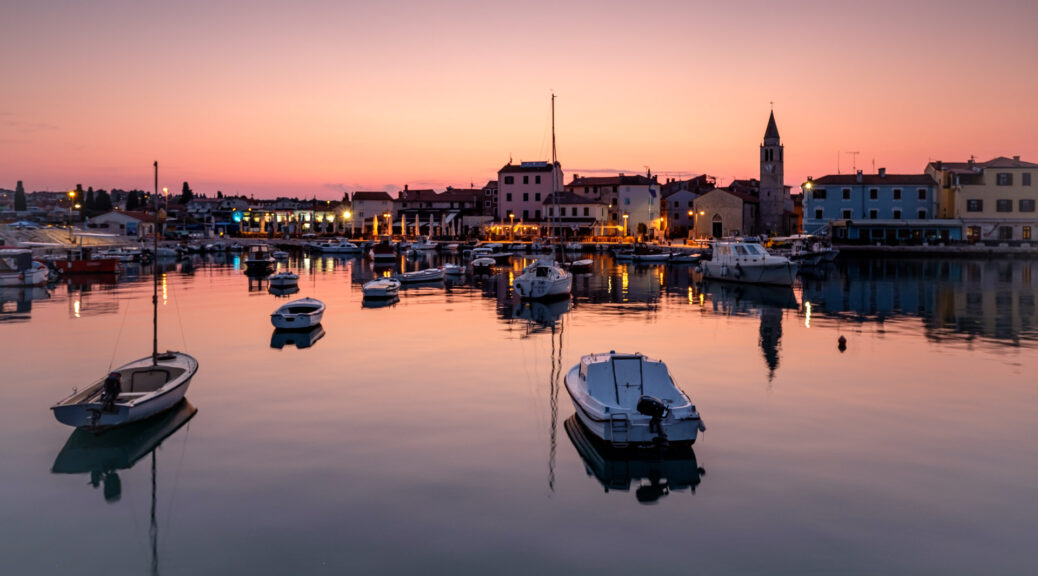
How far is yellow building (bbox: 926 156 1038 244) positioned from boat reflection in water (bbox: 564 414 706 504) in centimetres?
10136

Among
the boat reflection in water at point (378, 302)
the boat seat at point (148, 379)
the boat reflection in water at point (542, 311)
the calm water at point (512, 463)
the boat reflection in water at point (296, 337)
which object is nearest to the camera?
the calm water at point (512, 463)

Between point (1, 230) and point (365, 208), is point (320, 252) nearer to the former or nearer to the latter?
point (365, 208)

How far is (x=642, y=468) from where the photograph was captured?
16.2 meters

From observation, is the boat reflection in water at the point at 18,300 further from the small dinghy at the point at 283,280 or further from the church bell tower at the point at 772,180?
the church bell tower at the point at 772,180

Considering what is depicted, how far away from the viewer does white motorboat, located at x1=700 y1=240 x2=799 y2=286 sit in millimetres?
59094

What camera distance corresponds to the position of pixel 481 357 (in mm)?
29469

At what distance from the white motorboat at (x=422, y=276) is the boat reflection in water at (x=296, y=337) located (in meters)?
27.0

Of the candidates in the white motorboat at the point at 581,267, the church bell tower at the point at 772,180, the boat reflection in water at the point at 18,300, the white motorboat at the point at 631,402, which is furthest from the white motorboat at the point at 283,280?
the church bell tower at the point at 772,180

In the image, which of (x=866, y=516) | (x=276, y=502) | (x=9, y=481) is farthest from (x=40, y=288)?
(x=866, y=516)

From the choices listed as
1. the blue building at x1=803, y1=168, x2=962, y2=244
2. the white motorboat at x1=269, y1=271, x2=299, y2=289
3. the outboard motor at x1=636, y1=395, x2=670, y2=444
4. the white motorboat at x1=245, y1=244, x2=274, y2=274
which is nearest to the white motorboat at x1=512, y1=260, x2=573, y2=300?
the white motorboat at x1=269, y1=271, x2=299, y2=289

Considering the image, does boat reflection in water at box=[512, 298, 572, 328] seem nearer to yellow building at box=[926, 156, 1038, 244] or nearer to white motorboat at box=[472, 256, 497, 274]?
white motorboat at box=[472, 256, 497, 274]

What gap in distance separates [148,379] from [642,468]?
14177 mm

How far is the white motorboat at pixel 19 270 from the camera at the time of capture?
6041 cm

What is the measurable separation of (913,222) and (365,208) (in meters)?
107
